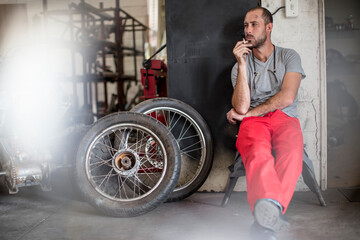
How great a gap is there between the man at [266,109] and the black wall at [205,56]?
0.30 meters

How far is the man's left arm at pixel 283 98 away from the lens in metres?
2.43

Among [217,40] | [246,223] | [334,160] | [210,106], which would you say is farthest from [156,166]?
[334,160]

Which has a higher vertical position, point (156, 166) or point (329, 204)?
point (156, 166)

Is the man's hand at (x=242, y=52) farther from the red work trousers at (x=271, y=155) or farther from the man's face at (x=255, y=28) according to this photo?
the red work trousers at (x=271, y=155)

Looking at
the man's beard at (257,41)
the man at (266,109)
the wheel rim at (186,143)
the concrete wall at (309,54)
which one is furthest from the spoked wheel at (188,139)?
the concrete wall at (309,54)

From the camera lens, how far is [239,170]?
8.21 ft

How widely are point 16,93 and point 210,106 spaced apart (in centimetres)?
163

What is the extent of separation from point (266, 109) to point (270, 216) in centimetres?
91

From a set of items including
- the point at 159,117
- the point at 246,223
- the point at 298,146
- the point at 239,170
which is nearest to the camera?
the point at 298,146

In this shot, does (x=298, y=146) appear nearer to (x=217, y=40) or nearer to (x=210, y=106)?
(x=210, y=106)

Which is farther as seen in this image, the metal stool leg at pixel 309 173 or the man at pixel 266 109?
the metal stool leg at pixel 309 173

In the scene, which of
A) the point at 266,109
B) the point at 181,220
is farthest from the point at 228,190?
the point at 266,109

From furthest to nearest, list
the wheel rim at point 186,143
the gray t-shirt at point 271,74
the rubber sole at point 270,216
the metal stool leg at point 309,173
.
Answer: the wheel rim at point 186,143
the gray t-shirt at point 271,74
the metal stool leg at point 309,173
the rubber sole at point 270,216

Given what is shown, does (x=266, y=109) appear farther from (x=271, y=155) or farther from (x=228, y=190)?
(x=228, y=190)
